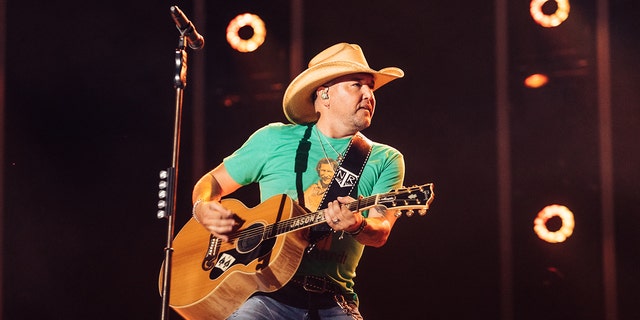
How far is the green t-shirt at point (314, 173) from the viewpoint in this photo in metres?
3.64

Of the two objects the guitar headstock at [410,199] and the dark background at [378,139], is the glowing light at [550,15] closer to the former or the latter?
the dark background at [378,139]

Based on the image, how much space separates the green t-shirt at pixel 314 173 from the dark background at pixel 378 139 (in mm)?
1767

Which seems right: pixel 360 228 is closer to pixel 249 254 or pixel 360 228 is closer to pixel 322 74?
pixel 249 254

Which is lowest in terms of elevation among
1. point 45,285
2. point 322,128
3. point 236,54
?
point 45,285

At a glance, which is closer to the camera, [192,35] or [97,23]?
[192,35]

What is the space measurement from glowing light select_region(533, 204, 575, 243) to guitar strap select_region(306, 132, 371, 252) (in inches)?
84.4

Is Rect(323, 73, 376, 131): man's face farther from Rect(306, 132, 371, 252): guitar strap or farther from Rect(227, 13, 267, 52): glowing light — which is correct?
Rect(227, 13, 267, 52): glowing light

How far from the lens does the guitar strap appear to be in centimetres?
369

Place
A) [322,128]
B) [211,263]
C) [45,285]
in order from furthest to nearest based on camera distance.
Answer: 1. [45,285]
2. [322,128]
3. [211,263]

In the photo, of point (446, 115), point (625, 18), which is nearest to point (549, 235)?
point (446, 115)

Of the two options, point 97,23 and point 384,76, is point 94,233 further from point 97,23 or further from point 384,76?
point 384,76

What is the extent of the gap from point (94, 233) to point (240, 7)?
2015mm

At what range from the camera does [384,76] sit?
13.5 feet

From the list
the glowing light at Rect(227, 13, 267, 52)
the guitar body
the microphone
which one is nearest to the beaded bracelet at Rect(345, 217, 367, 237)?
the guitar body
